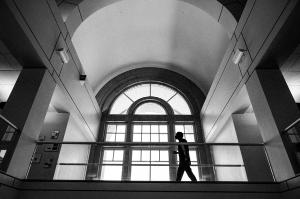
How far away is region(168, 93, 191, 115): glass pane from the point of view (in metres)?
10.4

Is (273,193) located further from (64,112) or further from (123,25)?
(123,25)

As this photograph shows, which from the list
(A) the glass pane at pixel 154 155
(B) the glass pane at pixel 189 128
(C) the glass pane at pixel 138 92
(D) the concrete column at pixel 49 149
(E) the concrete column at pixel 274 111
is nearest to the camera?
(E) the concrete column at pixel 274 111

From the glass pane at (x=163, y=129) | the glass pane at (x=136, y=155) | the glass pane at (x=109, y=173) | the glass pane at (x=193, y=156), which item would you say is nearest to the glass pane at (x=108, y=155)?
the glass pane at (x=109, y=173)

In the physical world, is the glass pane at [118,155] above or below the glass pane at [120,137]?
below

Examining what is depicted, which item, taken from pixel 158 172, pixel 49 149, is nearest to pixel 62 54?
pixel 49 149

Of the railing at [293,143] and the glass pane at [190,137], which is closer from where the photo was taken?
the railing at [293,143]

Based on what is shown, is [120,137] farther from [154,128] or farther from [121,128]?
[154,128]

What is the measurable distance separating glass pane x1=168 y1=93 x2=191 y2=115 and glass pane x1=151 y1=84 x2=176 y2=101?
0.29 meters

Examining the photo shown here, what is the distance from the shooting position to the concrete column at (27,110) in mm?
4066

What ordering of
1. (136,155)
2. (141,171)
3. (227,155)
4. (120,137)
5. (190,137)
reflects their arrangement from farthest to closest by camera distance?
(190,137) → (120,137) → (136,155) → (141,171) → (227,155)

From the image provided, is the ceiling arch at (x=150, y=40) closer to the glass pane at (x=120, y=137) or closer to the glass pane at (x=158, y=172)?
the glass pane at (x=120, y=137)

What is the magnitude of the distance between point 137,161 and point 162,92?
5898 mm

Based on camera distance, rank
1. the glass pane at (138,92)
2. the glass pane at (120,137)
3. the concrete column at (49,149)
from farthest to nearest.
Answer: the glass pane at (138,92)
the glass pane at (120,137)
the concrete column at (49,149)

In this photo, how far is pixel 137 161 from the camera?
5637mm
